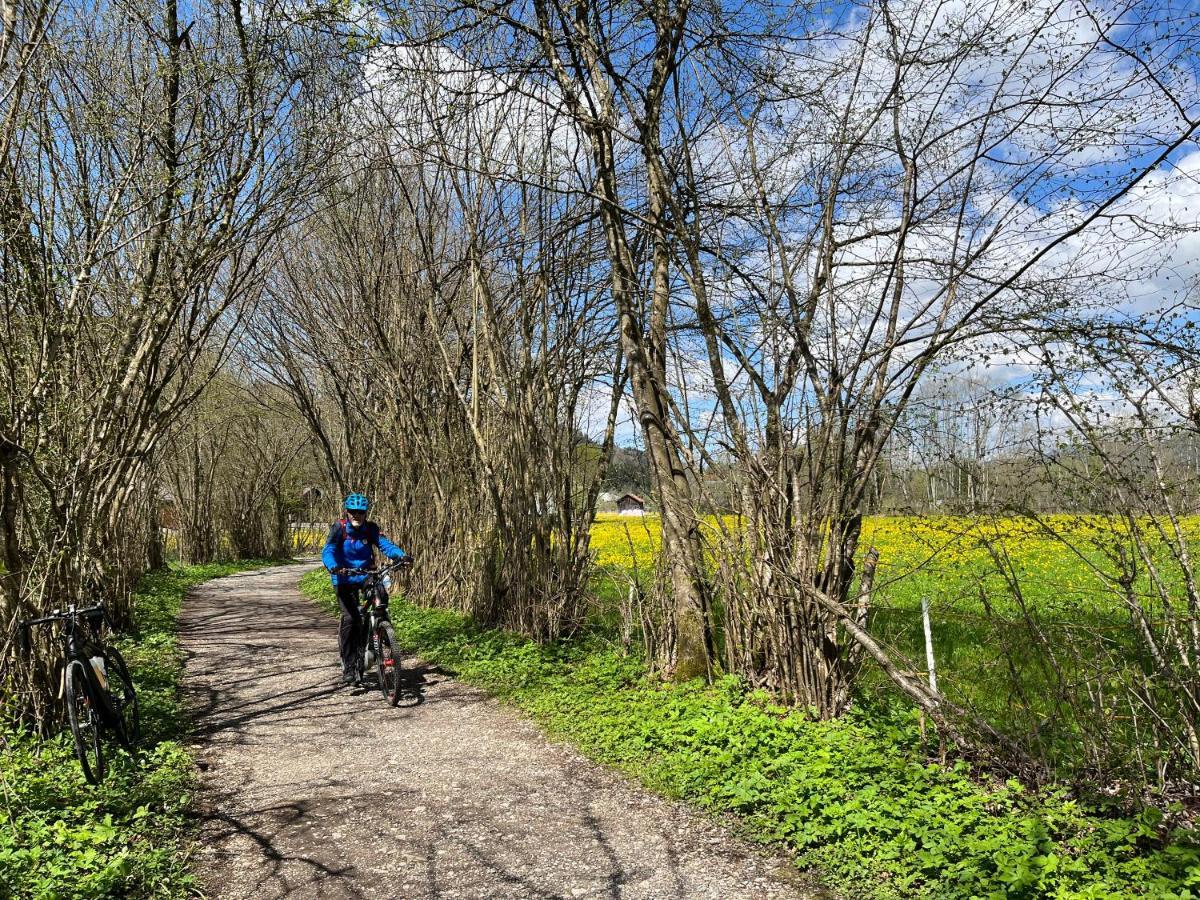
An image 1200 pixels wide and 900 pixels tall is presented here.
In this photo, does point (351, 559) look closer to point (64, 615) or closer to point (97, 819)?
point (64, 615)

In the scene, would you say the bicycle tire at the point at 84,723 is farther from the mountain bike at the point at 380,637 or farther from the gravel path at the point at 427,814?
the mountain bike at the point at 380,637

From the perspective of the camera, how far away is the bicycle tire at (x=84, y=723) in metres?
4.57

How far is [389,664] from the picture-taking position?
23.2ft

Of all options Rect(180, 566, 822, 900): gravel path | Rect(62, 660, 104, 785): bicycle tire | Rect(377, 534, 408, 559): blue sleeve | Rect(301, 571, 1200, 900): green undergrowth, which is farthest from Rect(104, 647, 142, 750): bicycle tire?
Rect(301, 571, 1200, 900): green undergrowth

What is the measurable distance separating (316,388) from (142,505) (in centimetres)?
433

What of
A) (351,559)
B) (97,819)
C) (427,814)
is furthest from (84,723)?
(351,559)

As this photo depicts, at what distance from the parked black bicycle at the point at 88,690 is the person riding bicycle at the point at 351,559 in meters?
2.15

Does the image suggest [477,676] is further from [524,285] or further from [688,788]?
[524,285]

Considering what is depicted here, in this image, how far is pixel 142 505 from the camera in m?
15.9

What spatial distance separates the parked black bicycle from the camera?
468 centimetres

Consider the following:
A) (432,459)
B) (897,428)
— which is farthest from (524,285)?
(897,428)

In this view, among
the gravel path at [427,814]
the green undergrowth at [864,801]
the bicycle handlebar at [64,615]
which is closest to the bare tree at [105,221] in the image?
the bicycle handlebar at [64,615]

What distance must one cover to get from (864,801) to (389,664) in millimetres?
4433

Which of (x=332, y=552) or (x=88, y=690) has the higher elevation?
(x=332, y=552)
